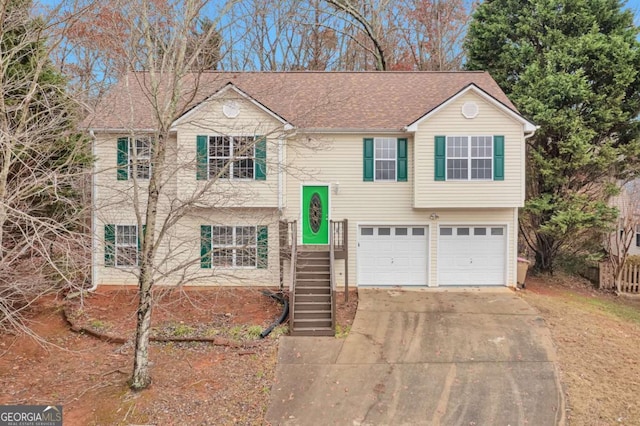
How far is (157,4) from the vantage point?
7.77 metres

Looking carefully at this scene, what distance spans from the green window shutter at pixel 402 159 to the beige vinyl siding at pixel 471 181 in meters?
0.54

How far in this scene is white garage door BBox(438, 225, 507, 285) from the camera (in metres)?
13.6

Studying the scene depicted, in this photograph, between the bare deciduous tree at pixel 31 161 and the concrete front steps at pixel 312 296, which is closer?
the bare deciduous tree at pixel 31 161

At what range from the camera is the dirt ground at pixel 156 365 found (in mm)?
6973

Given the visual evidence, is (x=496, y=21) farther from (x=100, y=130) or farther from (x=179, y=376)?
(x=179, y=376)

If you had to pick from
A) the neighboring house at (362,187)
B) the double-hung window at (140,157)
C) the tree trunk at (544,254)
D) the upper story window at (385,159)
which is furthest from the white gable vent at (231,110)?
the tree trunk at (544,254)

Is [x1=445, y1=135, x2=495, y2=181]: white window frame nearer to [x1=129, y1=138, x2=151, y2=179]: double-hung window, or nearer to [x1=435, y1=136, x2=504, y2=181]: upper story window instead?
[x1=435, y1=136, x2=504, y2=181]: upper story window

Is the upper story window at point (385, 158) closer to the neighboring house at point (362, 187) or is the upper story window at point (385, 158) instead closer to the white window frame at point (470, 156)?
the neighboring house at point (362, 187)

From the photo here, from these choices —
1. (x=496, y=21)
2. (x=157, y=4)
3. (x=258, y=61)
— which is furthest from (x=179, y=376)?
(x=258, y=61)

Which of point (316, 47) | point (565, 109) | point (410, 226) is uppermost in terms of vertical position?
point (316, 47)

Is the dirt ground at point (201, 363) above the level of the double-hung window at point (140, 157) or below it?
below

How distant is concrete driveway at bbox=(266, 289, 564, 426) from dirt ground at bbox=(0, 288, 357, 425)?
0.67 meters

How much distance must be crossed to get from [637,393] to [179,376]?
28.8ft

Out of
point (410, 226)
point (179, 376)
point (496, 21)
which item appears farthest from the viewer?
point (496, 21)
